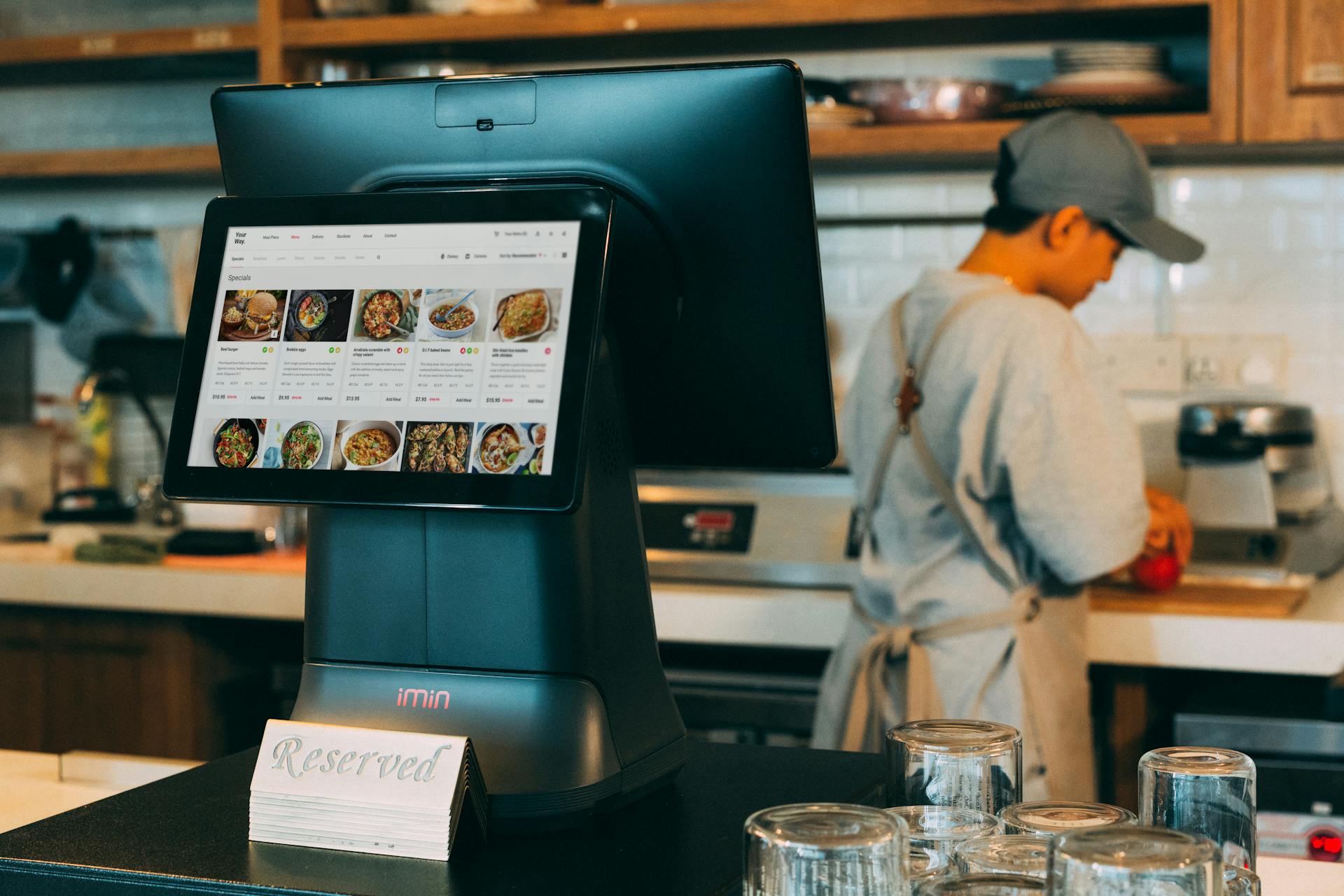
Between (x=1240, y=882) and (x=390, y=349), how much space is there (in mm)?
502

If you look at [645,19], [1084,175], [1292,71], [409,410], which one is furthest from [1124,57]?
[409,410]

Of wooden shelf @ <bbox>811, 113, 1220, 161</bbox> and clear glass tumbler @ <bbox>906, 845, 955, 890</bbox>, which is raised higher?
wooden shelf @ <bbox>811, 113, 1220, 161</bbox>

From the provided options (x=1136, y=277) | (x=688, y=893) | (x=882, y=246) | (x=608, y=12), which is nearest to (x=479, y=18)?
(x=608, y=12)

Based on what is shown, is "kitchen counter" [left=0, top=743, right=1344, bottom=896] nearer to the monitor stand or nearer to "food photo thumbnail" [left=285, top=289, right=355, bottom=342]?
the monitor stand

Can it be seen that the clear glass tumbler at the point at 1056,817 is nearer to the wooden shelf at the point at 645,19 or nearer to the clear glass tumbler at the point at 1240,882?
the clear glass tumbler at the point at 1240,882

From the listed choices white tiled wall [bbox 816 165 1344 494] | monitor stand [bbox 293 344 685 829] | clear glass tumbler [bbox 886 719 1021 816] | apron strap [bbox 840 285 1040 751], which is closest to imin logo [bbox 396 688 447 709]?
monitor stand [bbox 293 344 685 829]

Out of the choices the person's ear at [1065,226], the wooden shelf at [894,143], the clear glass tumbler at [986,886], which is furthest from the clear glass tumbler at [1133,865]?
the wooden shelf at [894,143]

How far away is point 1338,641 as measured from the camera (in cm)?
211

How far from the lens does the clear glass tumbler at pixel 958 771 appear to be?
0.71 metres

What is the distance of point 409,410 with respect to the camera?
A: 75 cm

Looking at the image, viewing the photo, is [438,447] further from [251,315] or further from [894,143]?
[894,143]

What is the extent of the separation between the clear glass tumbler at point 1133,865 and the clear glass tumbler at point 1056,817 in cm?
11

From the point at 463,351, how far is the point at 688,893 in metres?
0.30

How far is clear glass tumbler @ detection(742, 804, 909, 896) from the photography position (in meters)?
0.56
